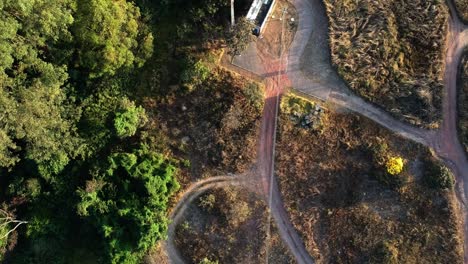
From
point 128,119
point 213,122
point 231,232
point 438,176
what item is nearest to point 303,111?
point 213,122

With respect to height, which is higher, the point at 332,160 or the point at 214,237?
the point at 332,160

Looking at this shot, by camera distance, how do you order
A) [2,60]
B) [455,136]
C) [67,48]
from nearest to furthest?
[2,60], [67,48], [455,136]

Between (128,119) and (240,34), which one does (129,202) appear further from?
(240,34)

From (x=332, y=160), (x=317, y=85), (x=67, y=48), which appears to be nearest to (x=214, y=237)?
(x=332, y=160)

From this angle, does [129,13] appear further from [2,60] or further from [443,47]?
[443,47]

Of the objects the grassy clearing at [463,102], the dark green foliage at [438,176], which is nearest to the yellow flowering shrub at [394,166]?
the dark green foliage at [438,176]

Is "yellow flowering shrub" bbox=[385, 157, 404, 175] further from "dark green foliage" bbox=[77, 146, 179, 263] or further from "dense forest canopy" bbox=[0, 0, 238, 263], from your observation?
"dense forest canopy" bbox=[0, 0, 238, 263]

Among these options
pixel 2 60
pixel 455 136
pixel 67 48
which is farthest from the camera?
pixel 455 136
